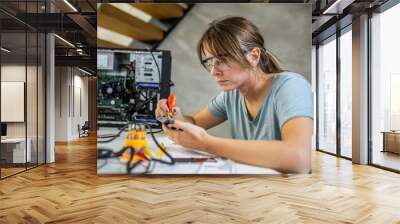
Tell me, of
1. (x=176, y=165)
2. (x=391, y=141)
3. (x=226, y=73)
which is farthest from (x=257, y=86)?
(x=391, y=141)

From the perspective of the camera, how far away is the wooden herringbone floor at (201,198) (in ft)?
12.7

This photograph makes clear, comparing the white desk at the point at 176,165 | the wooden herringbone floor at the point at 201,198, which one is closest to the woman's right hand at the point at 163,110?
the white desk at the point at 176,165

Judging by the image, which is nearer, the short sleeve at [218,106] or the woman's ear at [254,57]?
the woman's ear at [254,57]

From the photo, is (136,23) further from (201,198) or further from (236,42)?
(201,198)

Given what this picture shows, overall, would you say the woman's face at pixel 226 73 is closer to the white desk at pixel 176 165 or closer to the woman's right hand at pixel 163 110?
the woman's right hand at pixel 163 110

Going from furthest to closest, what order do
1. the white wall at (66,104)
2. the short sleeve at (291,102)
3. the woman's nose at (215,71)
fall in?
1. the white wall at (66,104)
2. the woman's nose at (215,71)
3. the short sleeve at (291,102)

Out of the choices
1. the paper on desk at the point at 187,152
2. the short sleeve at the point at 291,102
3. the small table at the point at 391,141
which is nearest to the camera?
the short sleeve at the point at 291,102

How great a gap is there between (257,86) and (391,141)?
323 centimetres

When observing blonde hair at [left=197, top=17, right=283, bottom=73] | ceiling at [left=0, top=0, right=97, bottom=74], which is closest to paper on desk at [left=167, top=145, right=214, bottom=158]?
blonde hair at [left=197, top=17, right=283, bottom=73]

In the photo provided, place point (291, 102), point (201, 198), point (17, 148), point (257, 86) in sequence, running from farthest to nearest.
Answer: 1. point (17, 148)
2. point (257, 86)
3. point (291, 102)
4. point (201, 198)

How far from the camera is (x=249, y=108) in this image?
5.68 m

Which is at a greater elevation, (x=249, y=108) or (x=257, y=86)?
(x=257, y=86)

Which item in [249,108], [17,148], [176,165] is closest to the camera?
[249,108]

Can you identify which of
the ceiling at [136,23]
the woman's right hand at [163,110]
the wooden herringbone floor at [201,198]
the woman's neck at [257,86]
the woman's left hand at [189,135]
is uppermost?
the ceiling at [136,23]
